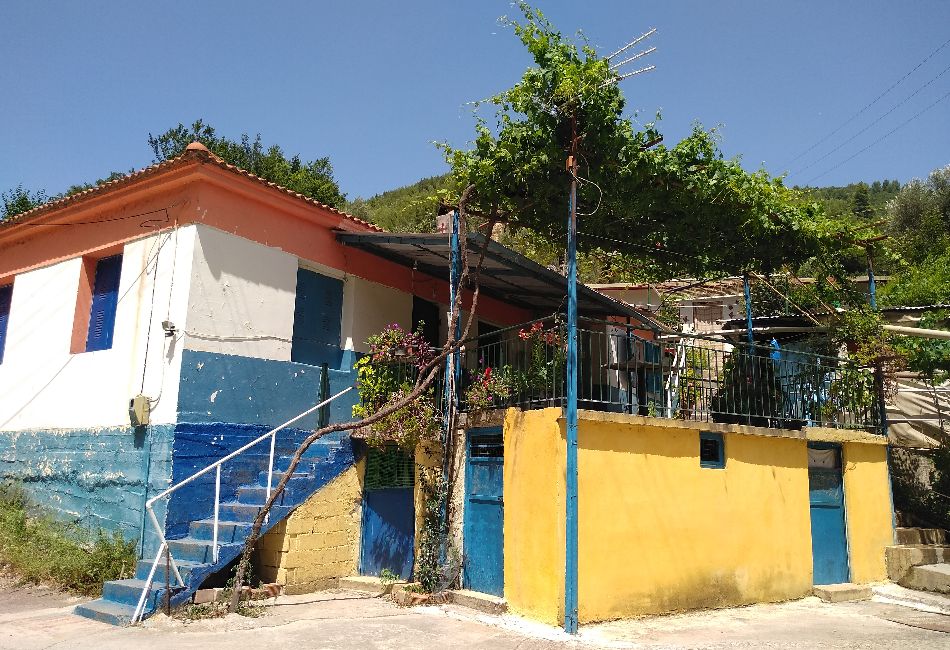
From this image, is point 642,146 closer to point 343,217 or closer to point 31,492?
point 343,217

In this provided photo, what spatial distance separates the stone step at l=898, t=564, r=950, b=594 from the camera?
998cm

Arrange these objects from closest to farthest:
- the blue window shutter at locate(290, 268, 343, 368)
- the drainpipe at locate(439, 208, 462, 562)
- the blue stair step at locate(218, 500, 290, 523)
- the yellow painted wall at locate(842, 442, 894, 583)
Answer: the blue stair step at locate(218, 500, 290, 523)
the drainpipe at locate(439, 208, 462, 562)
the blue window shutter at locate(290, 268, 343, 368)
the yellow painted wall at locate(842, 442, 894, 583)

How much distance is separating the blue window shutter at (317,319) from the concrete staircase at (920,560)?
29.7 ft

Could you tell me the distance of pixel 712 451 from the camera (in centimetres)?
945

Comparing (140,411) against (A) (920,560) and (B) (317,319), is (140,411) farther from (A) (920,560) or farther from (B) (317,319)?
(A) (920,560)

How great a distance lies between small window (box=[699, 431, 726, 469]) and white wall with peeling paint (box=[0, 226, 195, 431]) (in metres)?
6.71

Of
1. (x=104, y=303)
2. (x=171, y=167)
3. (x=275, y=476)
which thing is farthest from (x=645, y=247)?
(x=104, y=303)

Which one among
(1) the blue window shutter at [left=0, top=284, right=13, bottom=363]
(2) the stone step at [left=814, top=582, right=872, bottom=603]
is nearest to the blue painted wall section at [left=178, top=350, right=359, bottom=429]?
(1) the blue window shutter at [left=0, top=284, right=13, bottom=363]

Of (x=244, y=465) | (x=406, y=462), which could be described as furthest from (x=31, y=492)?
(x=406, y=462)

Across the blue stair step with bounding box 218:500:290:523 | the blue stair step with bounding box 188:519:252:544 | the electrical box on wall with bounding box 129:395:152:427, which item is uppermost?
the electrical box on wall with bounding box 129:395:152:427

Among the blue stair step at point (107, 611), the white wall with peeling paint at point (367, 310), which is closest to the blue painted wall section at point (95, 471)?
the blue stair step at point (107, 611)

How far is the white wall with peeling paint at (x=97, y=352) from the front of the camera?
935 centimetres

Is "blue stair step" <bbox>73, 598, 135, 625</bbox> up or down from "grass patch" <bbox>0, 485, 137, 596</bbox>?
down

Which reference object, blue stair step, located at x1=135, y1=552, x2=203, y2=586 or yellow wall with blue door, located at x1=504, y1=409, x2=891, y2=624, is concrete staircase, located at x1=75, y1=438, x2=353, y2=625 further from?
yellow wall with blue door, located at x1=504, y1=409, x2=891, y2=624
